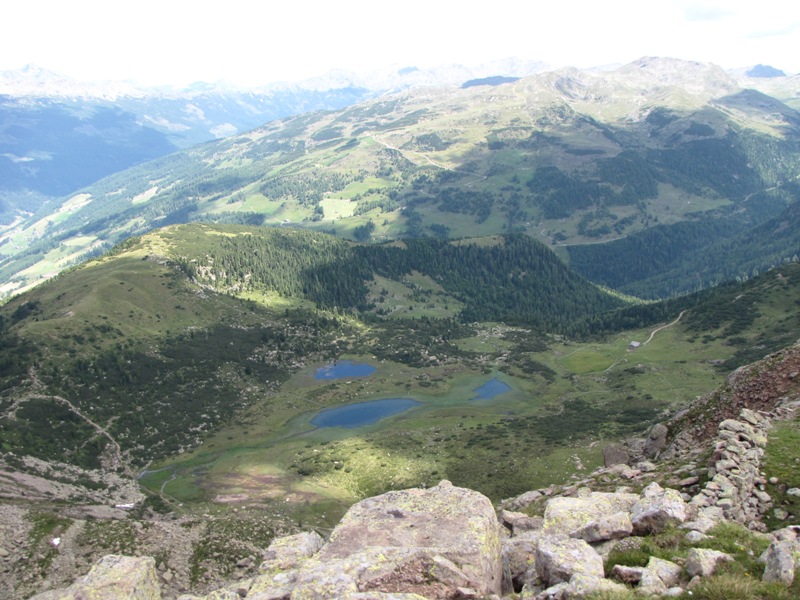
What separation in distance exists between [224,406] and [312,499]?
65.7m

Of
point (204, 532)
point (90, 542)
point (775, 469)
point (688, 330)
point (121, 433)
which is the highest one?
point (775, 469)

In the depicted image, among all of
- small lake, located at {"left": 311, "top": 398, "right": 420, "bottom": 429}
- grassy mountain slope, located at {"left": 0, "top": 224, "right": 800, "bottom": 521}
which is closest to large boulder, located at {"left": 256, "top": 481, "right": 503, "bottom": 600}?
grassy mountain slope, located at {"left": 0, "top": 224, "right": 800, "bottom": 521}

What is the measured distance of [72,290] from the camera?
194m

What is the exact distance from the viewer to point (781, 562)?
19.5 m

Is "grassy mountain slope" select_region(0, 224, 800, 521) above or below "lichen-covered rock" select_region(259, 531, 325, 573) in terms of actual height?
below

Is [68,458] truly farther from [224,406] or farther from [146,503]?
Result: [224,406]

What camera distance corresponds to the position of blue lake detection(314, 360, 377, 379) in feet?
579

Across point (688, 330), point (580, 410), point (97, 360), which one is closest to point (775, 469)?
point (580, 410)

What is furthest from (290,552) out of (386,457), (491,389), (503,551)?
(491,389)

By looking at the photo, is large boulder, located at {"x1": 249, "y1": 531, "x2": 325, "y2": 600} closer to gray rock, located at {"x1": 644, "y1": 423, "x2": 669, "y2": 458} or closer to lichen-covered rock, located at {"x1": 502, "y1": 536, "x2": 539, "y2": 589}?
lichen-covered rock, located at {"x1": 502, "y1": 536, "x2": 539, "y2": 589}

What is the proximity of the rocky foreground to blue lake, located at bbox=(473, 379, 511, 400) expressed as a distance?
399 ft

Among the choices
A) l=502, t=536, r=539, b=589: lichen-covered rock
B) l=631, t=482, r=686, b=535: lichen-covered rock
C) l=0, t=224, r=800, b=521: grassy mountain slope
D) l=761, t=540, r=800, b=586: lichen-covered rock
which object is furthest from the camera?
l=0, t=224, r=800, b=521: grassy mountain slope

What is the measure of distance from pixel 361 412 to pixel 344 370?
33448 mm

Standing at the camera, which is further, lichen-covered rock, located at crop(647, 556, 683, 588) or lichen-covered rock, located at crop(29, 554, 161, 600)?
lichen-covered rock, located at crop(29, 554, 161, 600)
